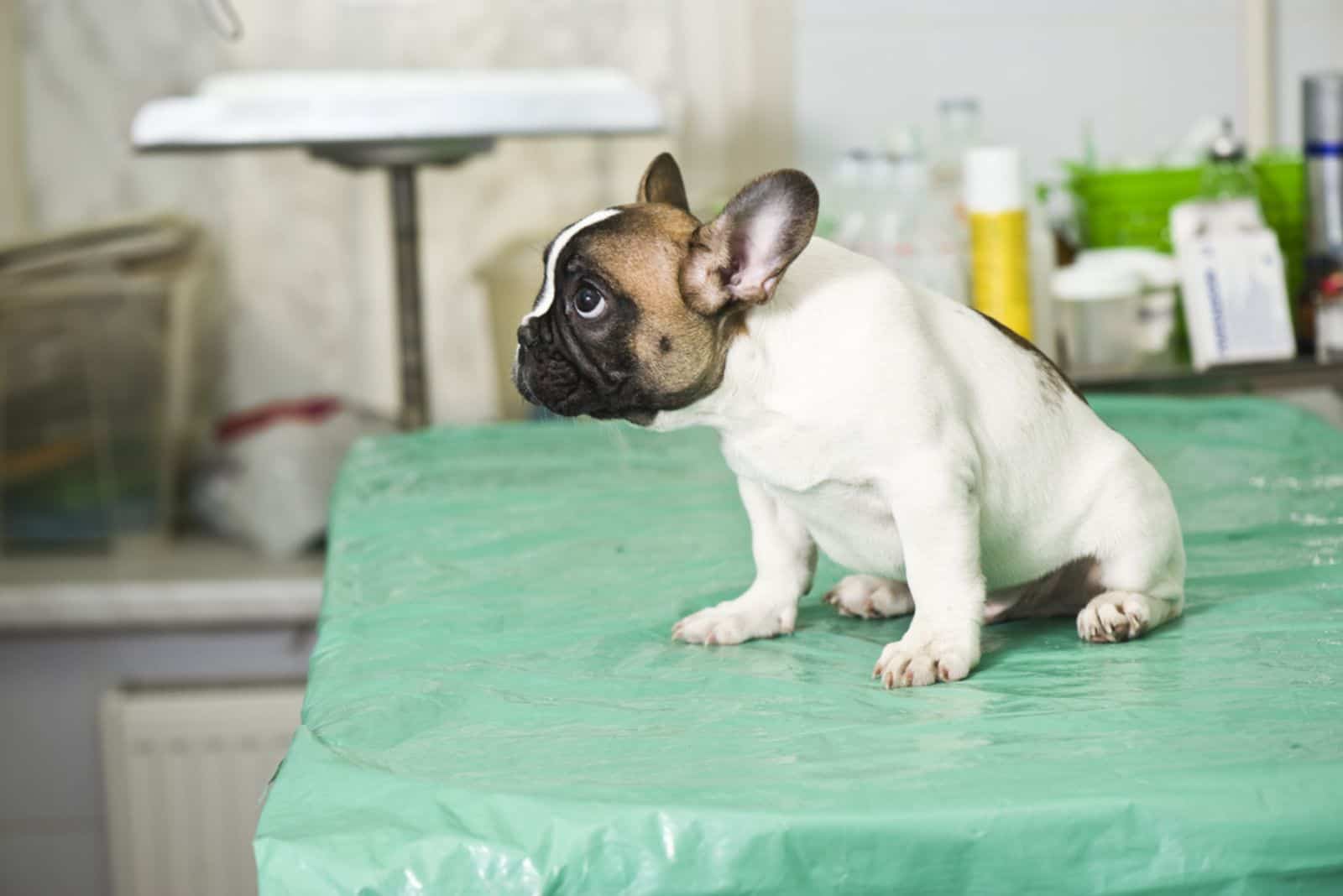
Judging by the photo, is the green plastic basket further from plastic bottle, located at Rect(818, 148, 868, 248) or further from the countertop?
the countertop

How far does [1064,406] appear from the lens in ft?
3.27

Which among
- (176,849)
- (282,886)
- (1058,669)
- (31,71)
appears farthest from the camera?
(31,71)

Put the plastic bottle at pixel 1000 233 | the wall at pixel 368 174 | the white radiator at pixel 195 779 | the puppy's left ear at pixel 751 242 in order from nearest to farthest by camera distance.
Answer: the puppy's left ear at pixel 751 242 → the plastic bottle at pixel 1000 233 → the white radiator at pixel 195 779 → the wall at pixel 368 174

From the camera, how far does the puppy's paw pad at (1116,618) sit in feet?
3.12

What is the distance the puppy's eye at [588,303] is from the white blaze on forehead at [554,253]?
0.06 feet

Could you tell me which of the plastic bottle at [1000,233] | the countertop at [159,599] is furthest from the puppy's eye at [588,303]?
the countertop at [159,599]

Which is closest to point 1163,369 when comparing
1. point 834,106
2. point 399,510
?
point 834,106

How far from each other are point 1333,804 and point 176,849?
6.40ft

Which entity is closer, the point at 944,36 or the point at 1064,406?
the point at 1064,406

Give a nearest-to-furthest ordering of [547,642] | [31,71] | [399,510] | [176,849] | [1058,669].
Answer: [1058,669] → [547,642] → [399,510] → [176,849] → [31,71]

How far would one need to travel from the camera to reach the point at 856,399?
894mm

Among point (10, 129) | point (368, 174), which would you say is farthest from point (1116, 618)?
point (10, 129)

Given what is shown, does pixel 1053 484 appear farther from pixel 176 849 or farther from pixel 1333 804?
pixel 176 849

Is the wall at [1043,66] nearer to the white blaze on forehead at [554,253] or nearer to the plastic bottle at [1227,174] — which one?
the plastic bottle at [1227,174]
